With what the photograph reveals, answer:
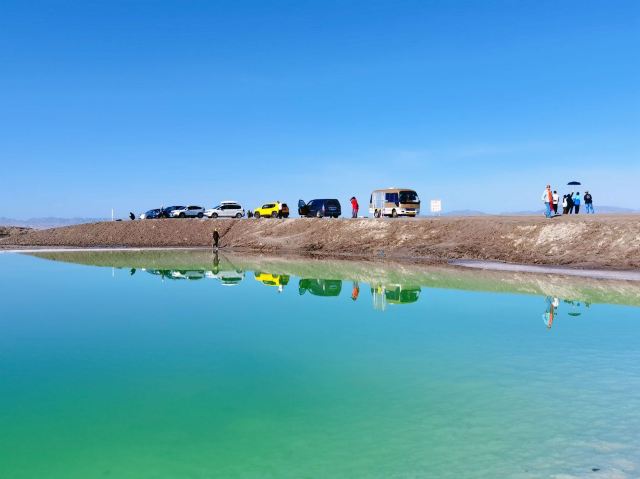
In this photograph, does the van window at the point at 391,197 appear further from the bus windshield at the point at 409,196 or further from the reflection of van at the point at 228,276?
the reflection of van at the point at 228,276

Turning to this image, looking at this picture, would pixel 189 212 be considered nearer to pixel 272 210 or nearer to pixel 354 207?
pixel 272 210

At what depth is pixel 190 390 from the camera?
45.4ft

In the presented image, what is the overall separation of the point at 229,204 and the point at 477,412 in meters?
72.4

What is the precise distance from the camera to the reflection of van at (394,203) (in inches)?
2451

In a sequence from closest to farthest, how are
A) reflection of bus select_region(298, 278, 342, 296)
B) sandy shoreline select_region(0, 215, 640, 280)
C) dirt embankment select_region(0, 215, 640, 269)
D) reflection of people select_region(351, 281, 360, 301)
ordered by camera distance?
1. reflection of people select_region(351, 281, 360, 301)
2. reflection of bus select_region(298, 278, 342, 296)
3. sandy shoreline select_region(0, 215, 640, 280)
4. dirt embankment select_region(0, 215, 640, 269)

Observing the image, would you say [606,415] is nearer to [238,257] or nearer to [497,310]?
[497,310]

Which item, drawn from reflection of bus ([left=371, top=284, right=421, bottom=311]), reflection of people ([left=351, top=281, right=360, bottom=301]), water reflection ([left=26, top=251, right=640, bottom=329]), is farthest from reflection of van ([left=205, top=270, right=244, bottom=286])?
reflection of bus ([left=371, top=284, right=421, bottom=311])

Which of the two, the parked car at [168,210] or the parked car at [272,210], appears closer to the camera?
the parked car at [272,210]

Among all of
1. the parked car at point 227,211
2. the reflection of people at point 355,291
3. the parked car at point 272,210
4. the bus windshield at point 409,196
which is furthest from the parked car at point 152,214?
the reflection of people at point 355,291

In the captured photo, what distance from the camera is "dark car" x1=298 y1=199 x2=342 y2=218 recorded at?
70.0 meters

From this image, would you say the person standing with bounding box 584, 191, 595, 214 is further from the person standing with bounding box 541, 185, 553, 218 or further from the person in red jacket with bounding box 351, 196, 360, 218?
the person in red jacket with bounding box 351, 196, 360, 218

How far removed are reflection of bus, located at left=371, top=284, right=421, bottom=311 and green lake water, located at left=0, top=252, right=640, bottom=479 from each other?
331 mm

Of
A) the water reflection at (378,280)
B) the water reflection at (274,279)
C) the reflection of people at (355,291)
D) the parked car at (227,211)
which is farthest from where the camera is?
the parked car at (227,211)

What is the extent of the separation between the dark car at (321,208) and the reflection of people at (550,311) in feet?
141
